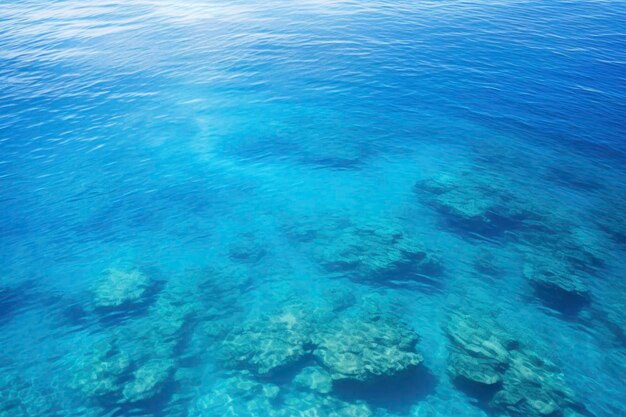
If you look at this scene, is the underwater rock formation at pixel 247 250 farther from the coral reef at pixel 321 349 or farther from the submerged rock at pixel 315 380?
the submerged rock at pixel 315 380

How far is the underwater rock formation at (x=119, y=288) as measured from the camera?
49.9 ft

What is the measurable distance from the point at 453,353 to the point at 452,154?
46.7ft

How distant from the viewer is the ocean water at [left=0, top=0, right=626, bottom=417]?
12188mm

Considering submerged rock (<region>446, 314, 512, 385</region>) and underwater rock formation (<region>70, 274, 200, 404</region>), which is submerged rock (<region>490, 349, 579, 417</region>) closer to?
submerged rock (<region>446, 314, 512, 385</region>)

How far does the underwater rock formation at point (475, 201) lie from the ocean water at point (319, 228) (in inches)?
4.5

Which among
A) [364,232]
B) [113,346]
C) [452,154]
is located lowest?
[113,346]

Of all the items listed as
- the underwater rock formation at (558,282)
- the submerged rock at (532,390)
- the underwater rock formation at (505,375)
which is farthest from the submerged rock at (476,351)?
the underwater rock formation at (558,282)

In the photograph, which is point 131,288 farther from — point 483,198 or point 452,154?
point 452,154

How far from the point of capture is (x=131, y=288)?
15.6m

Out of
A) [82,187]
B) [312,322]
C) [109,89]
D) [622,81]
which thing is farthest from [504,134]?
[109,89]

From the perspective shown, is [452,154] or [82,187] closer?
[82,187]

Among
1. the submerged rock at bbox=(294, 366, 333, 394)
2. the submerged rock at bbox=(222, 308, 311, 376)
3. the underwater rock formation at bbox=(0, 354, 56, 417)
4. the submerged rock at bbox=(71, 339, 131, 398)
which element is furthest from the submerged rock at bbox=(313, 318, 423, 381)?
the underwater rock formation at bbox=(0, 354, 56, 417)

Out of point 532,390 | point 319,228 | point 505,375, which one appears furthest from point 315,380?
point 319,228

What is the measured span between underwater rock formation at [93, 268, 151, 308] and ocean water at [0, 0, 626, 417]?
A: 0.10 metres
